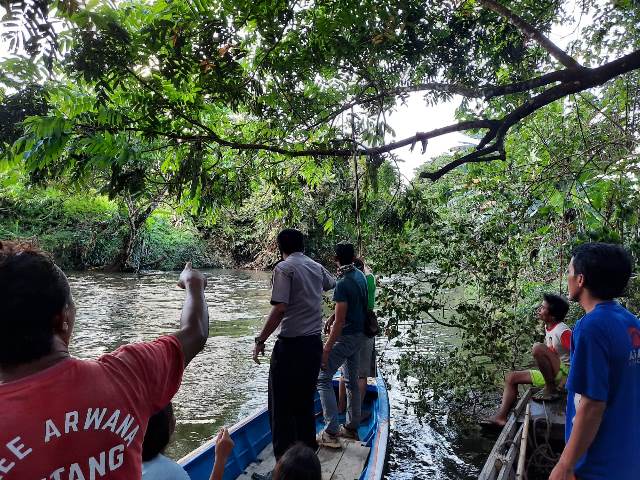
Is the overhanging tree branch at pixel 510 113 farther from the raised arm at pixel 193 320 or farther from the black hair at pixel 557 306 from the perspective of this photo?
the raised arm at pixel 193 320

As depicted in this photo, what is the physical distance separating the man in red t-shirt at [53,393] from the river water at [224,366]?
17.3 feet

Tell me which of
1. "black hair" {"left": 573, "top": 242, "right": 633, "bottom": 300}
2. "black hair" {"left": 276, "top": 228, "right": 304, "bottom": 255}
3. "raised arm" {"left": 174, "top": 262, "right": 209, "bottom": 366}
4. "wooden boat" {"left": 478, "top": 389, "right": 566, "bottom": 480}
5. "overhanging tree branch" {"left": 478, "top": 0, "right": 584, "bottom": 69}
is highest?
"overhanging tree branch" {"left": 478, "top": 0, "right": 584, "bottom": 69}

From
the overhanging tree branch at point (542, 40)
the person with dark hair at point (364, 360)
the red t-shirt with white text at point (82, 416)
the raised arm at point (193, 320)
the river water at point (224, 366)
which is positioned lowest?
the river water at point (224, 366)

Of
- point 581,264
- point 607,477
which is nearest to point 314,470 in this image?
point 607,477

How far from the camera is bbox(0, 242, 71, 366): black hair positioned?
43.1 inches

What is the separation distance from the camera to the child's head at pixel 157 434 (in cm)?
206

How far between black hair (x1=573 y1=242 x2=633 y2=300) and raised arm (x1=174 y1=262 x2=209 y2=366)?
168cm

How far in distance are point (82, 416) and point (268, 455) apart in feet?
13.4

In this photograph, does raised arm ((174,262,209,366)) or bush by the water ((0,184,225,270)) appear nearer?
raised arm ((174,262,209,366))

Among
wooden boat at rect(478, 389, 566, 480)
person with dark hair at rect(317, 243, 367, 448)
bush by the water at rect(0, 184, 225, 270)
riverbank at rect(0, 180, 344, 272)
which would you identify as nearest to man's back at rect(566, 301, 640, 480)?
wooden boat at rect(478, 389, 566, 480)

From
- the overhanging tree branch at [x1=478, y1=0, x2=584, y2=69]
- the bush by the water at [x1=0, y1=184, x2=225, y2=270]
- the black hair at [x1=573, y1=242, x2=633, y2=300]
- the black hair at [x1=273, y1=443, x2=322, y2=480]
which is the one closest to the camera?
the black hair at [x1=573, y1=242, x2=633, y2=300]

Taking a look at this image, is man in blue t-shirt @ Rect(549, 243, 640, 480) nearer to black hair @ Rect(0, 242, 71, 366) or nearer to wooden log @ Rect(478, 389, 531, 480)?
wooden log @ Rect(478, 389, 531, 480)

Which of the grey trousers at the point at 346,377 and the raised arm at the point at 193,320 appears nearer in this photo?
the raised arm at the point at 193,320

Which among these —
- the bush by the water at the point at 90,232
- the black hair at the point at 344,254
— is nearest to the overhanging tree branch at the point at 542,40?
the black hair at the point at 344,254
